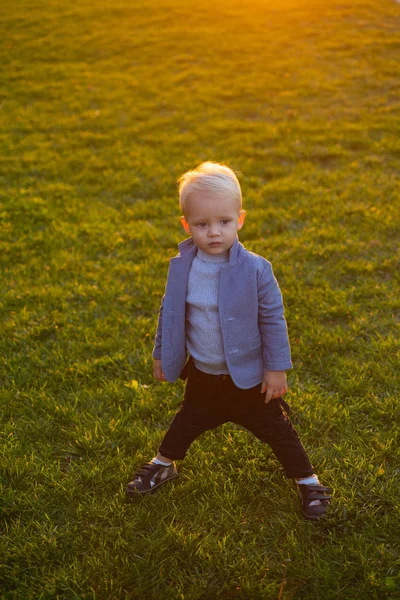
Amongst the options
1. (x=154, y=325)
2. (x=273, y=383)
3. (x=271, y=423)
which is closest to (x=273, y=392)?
(x=273, y=383)

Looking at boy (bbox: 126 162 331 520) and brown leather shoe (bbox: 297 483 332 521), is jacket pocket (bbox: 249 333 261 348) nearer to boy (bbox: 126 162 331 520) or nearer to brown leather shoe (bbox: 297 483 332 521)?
boy (bbox: 126 162 331 520)

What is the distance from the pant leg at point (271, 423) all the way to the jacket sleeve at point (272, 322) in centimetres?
21

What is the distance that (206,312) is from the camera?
252 cm

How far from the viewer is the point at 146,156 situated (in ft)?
26.0

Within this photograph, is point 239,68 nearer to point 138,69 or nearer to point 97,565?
point 138,69

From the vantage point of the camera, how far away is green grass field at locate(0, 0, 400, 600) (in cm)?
257

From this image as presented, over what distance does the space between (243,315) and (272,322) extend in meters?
0.14

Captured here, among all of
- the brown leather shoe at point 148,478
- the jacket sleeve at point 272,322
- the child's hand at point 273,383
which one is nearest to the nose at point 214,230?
the jacket sleeve at point 272,322

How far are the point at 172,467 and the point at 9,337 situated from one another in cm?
204

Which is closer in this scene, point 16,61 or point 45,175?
point 45,175

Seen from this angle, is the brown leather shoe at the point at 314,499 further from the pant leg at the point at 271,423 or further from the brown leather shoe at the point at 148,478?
the brown leather shoe at the point at 148,478

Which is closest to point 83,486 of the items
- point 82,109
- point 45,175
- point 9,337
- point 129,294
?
point 9,337

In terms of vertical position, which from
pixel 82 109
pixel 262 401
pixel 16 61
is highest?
pixel 16 61

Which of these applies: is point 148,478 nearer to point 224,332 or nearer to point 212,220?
point 224,332
